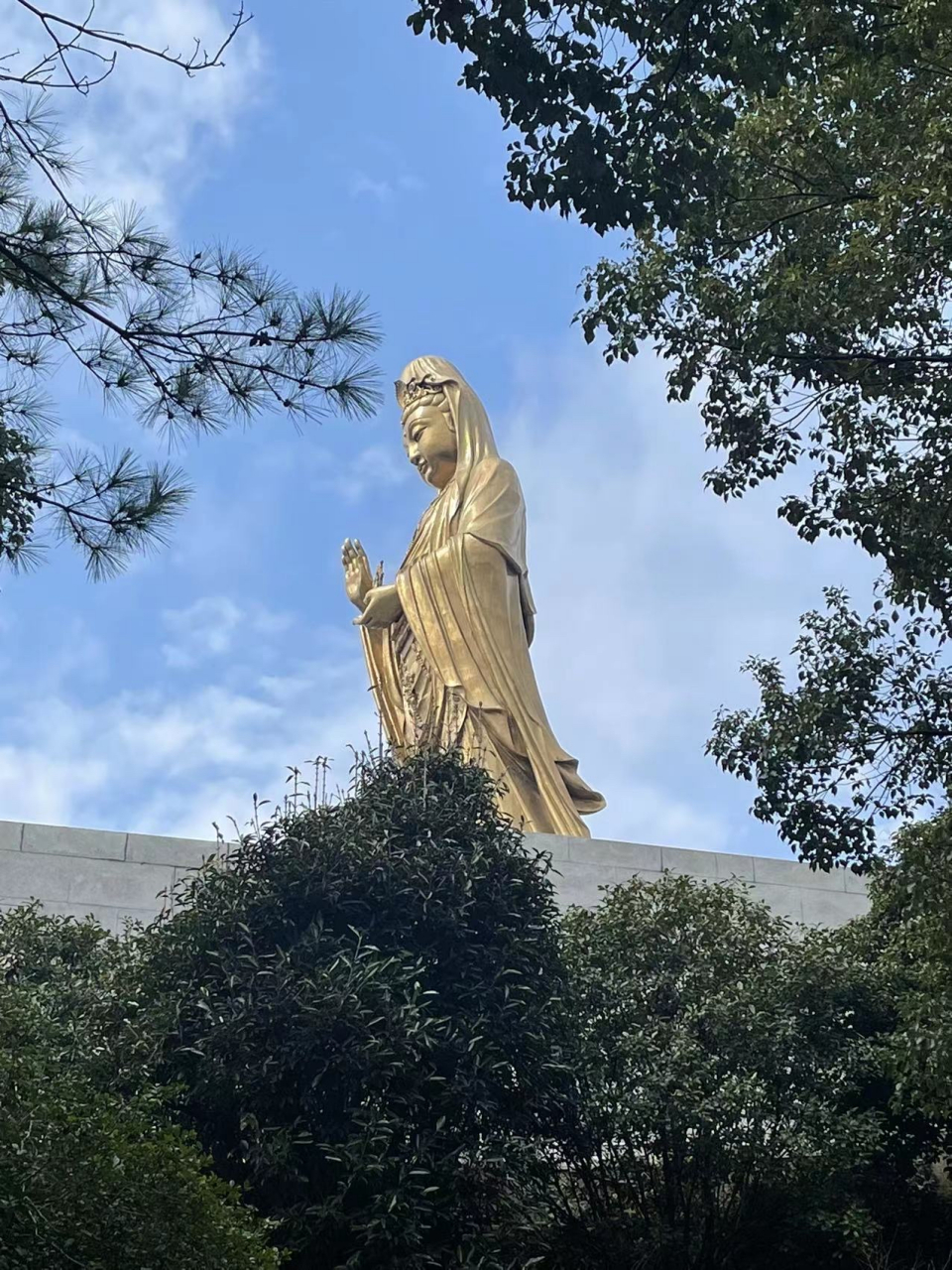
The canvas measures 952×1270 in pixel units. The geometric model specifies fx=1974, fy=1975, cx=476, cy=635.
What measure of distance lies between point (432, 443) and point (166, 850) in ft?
15.6

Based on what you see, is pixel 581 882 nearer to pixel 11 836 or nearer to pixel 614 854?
pixel 614 854

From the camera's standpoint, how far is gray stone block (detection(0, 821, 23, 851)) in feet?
36.6

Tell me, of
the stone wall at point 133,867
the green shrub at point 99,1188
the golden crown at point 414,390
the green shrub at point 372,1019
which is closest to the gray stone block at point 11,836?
the stone wall at point 133,867

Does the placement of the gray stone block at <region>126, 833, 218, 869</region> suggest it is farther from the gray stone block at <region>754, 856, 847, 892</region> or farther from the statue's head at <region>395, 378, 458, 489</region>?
the statue's head at <region>395, 378, 458, 489</region>

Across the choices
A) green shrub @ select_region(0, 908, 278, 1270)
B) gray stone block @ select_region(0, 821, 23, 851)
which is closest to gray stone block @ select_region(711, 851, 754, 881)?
gray stone block @ select_region(0, 821, 23, 851)

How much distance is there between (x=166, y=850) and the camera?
37.6ft

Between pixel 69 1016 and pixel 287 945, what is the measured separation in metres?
1.02

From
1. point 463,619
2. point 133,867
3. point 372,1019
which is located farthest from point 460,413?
point 372,1019

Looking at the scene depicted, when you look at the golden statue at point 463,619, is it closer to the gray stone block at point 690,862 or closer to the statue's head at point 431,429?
the statue's head at point 431,429

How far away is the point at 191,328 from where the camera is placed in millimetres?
5828

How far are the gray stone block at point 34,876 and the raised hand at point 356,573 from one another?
14.3ft

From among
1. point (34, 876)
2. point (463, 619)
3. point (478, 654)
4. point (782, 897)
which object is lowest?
point (34, 876)

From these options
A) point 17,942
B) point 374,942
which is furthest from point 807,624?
point 17,942

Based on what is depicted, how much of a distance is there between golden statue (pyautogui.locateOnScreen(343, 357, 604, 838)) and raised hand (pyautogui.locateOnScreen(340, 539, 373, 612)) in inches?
0.4
